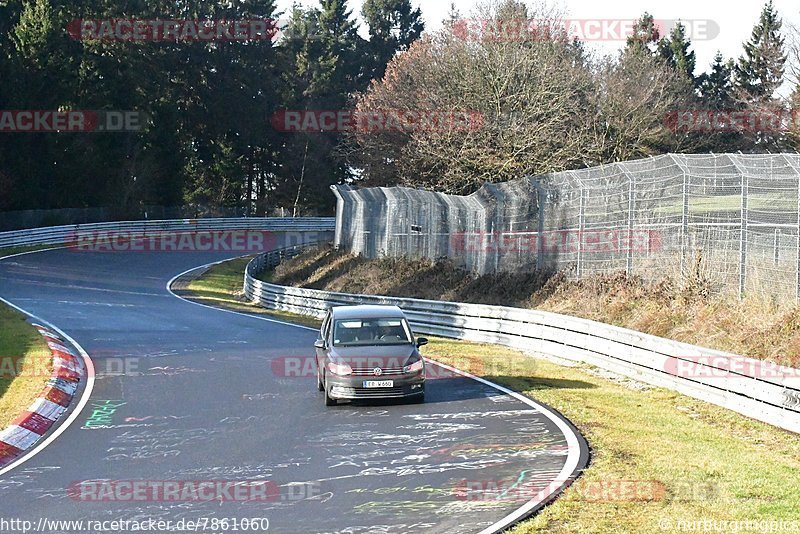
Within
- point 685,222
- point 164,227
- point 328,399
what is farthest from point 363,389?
point 164,227

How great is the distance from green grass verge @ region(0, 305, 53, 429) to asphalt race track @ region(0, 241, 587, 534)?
1.15 metres

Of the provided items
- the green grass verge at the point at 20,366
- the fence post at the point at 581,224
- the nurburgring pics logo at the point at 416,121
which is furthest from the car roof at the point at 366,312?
the nurburgring pics logo at the point at 416,121

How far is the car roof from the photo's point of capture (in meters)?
17.6

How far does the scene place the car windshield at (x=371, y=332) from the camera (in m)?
17.0

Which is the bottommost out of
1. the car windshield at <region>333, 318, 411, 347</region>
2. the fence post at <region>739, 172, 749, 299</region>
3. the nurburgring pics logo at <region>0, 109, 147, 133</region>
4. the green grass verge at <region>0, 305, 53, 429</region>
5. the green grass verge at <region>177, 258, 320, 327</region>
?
the green grass verge at <region>177, 258, 320, 327</region>

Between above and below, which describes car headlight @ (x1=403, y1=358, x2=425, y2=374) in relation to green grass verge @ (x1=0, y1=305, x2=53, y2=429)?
above

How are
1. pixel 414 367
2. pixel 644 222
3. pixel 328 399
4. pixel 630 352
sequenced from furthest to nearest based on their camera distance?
pixel 644 222
pixel 630 352
pixel 328 399
pixel 414 367

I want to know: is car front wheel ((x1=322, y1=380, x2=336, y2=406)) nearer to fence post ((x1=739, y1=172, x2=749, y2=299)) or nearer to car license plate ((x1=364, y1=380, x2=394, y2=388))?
car license plate ((x1=364, y1=380, x2=394, y2=388))

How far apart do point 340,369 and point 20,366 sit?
9.09 meters

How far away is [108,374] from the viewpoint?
67.9 ft

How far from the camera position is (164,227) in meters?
73.4

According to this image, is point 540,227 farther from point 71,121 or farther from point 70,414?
point 71,121

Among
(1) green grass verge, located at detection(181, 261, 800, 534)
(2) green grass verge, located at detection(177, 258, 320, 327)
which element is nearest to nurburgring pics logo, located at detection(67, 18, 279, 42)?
(2) green grass verge, located at detection(177, 258, 320, 327)

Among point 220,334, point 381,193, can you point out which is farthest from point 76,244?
point 220,334
